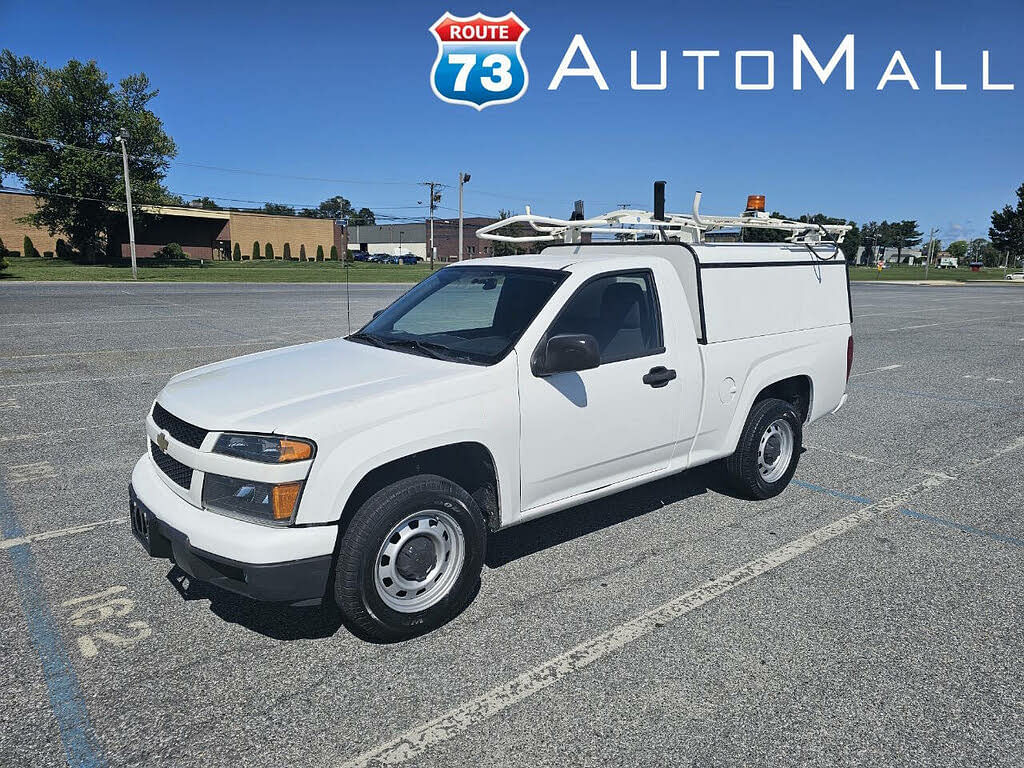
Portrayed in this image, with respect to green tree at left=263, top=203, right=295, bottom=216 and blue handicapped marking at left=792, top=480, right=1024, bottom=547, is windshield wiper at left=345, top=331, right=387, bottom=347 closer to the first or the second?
blue handicapped marking at left=792, top=480, right=1024, bottom=547

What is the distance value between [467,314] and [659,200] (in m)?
2.12

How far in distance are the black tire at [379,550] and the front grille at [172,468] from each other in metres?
0.80

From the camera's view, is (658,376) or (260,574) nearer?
(260,574)

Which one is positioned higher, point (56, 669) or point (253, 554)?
point (253, 554)

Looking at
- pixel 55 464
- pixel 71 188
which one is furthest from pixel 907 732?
pixel 71 188

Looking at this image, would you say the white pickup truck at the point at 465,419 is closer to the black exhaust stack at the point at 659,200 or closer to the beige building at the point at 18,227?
the black exhaust stack at the point at 659,200

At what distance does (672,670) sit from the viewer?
10.4 ft

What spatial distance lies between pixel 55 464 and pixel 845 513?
628cm

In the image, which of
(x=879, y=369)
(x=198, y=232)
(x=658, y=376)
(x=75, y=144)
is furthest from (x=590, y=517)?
(x=198, y=232)

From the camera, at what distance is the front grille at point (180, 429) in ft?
10.6

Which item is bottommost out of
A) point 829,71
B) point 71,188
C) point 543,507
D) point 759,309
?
point 543,507

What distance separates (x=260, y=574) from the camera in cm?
295

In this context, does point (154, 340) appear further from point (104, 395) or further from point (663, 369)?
point (663, 369)

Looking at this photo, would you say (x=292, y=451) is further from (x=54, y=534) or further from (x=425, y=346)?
(x=54, y=534)
